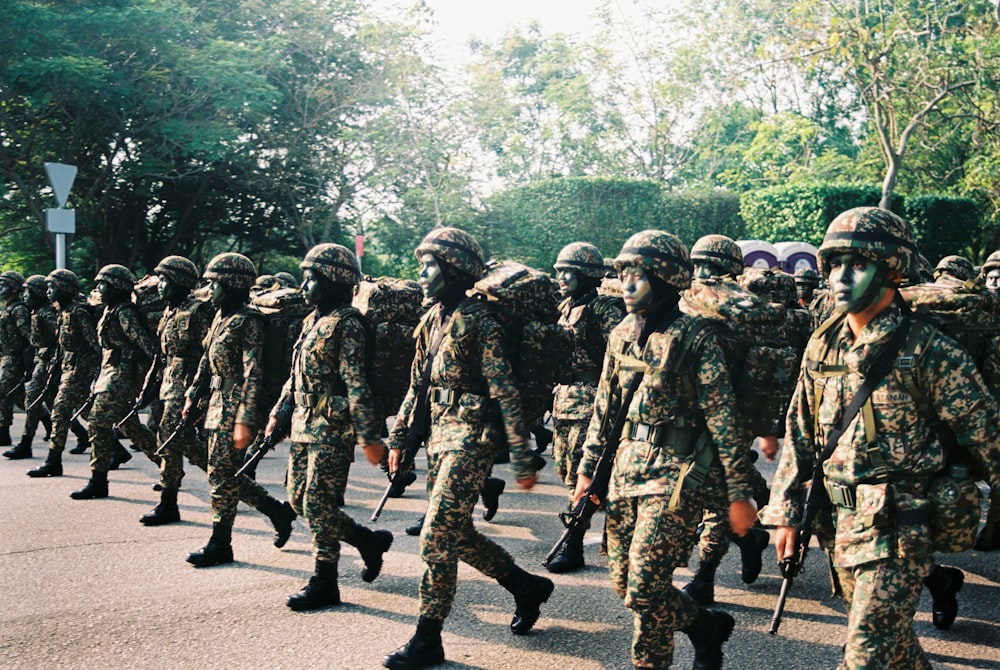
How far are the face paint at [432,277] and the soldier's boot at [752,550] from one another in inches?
102

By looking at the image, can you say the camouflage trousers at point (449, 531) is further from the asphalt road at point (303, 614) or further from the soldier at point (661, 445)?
the soldier at point (661, 445)

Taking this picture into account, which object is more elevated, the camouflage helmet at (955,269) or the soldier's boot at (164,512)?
the camouflage helmet at (955,269)

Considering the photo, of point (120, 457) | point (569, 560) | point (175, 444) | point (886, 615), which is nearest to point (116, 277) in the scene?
point (175, 444)

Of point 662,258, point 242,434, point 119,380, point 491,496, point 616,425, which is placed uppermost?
point 662,258

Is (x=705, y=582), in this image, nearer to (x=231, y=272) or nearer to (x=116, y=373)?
(x=231, y=272)

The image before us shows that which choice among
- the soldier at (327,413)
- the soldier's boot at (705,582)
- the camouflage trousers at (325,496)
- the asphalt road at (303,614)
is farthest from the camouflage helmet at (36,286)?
the soldier's boot at (705,582)

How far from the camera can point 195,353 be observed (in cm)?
768

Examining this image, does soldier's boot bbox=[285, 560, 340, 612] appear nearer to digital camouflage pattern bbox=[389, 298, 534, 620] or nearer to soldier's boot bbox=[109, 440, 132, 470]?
digital camouflage pattern bbox=[389, 298, 534, 620]

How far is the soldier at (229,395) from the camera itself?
255 inches

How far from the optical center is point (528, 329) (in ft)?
17.0

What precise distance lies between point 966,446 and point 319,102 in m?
23.6

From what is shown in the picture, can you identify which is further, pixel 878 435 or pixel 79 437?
pixel 79 437

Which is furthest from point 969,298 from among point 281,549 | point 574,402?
point 281,549

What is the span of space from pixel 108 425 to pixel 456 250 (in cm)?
472
